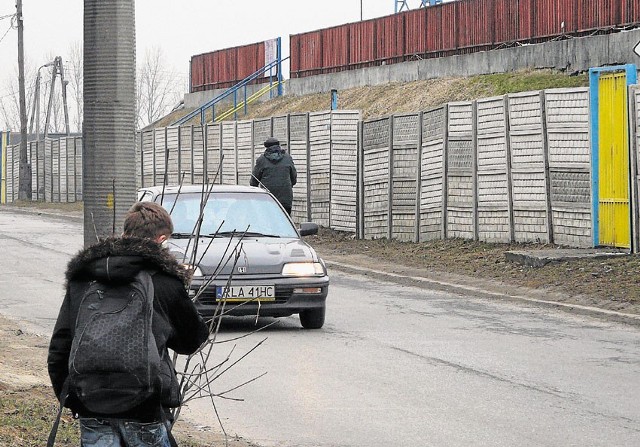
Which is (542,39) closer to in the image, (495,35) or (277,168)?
(495,35)

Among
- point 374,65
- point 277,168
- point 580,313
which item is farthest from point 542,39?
point 580,313

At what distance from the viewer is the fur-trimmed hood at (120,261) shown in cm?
466

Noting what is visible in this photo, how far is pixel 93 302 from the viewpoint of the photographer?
4.62 m

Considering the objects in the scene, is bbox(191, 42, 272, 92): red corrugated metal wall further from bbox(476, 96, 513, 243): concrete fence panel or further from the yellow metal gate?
the yellow metal gate

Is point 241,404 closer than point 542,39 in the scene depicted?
Yes

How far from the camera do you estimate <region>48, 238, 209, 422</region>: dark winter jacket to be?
4680mm

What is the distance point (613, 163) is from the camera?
63.2 feet

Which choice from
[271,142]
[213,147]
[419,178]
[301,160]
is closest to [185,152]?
[213,147]

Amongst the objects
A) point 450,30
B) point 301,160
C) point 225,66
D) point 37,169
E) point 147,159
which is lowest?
point 301,160

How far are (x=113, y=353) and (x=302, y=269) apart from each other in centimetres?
898

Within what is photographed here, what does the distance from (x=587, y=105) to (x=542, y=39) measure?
18.7 metres

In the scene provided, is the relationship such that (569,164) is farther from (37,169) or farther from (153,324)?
(37,169)

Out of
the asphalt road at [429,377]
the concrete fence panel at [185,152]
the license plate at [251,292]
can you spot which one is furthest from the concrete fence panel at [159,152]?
the license plate at [251,292]

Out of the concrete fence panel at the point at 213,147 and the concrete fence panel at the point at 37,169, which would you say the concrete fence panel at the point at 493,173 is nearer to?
the concrete fence panel at the point at 213,147
